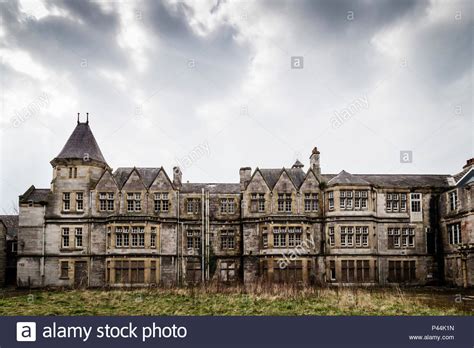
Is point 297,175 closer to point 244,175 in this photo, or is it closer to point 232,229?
point 244,175

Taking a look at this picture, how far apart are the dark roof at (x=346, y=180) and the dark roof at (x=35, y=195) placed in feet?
Answer: 72.8

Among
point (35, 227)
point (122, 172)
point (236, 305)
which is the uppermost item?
point (122, 172)

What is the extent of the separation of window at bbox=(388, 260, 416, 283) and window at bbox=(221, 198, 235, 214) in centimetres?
1288

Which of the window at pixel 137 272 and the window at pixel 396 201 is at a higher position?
the window at pixel 396 201

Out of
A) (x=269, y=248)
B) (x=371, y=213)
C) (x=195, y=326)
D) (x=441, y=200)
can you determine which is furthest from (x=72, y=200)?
(x=441, y=200)

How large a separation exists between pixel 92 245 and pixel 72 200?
3.82m

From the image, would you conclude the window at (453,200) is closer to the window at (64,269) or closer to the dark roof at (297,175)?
the dark roof at (297,175)

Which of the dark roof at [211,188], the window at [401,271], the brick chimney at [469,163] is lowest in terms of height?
the window at [401,271]

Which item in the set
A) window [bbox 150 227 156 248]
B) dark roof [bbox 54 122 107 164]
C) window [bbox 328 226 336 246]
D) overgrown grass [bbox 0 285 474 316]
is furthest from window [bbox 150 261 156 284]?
window [bbox 328 226 336 246]

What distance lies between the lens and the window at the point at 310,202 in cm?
3469

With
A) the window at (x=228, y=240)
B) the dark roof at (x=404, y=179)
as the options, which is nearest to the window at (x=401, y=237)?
the dark roof at (x=404, y=179)

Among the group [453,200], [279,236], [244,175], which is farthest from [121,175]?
[453,200]

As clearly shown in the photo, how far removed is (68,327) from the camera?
11.6 metres

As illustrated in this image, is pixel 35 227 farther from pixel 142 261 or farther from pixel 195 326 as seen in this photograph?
pixel 195 326
